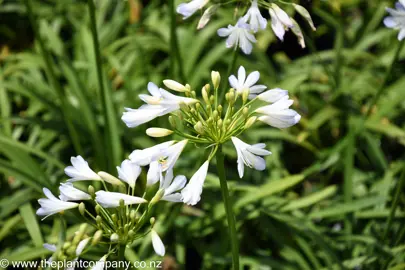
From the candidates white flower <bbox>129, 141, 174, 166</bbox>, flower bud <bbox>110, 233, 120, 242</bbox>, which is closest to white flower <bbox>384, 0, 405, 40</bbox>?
white flower <bbox>129, 141, 174, 166</bbox>

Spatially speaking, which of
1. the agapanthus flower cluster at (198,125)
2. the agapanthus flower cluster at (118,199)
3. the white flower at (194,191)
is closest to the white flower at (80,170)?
the agapanthus flower cluster at (118,199)

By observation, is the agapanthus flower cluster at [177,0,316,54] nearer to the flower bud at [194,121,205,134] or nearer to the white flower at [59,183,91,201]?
the flower bud at [194,121,205,134]

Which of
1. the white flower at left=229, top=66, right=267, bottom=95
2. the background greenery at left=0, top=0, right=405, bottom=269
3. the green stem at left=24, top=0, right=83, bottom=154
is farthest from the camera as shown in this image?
the background greenery at left=0, top=0, right=405, bottom=269

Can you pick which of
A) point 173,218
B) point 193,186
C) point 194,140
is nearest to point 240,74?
point 194,140

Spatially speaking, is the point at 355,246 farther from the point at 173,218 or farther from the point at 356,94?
the point at 356,94

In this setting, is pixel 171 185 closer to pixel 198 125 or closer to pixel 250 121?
pixel 198 125

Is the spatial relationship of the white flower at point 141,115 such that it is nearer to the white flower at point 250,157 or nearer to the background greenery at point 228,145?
the white flower at point 250,157
